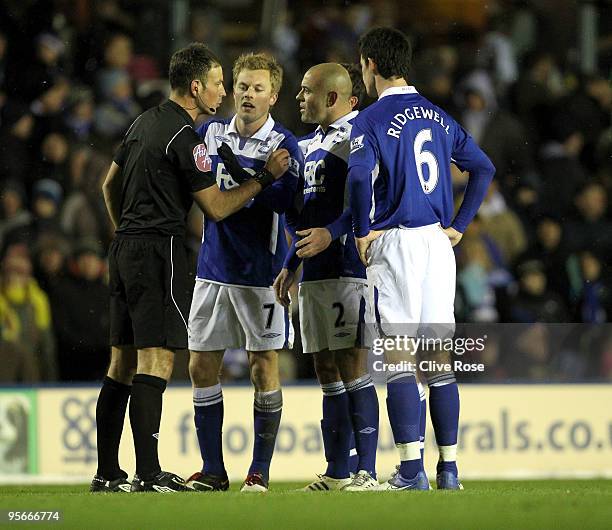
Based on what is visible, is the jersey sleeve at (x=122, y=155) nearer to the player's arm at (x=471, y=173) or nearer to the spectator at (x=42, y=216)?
the player's arm at (x=471, y=173)

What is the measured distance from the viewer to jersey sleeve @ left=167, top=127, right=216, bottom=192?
548 cm

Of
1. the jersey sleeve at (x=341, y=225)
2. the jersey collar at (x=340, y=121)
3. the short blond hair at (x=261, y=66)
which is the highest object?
the short blond hair at (x=261, y=66)

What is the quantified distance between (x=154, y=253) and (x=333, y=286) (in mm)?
974

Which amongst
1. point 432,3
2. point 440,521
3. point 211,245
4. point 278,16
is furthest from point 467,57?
point 440,521

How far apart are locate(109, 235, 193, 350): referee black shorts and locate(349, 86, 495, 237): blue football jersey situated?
0.81m

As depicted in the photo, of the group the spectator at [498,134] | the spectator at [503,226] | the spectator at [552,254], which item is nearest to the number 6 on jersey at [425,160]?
the spectator at [552,254]

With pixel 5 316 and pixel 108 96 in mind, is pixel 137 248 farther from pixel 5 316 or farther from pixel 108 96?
pixel 108 96

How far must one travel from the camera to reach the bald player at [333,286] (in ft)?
19.3

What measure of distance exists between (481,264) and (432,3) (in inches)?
147

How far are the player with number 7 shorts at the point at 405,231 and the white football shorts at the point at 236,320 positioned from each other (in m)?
0.63

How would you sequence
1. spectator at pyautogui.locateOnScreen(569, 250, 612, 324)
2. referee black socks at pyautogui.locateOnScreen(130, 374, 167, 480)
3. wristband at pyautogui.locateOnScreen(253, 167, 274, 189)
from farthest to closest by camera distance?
1. spectator at pyautogui.locateOnScreen(569, 250, 612, 324)
2. wristband at pyautogui.locateOnScreen(253, 167, 274, 189)
3. referee black socks at pyautogui.locateOnScreen(130, 374, 167, 480)

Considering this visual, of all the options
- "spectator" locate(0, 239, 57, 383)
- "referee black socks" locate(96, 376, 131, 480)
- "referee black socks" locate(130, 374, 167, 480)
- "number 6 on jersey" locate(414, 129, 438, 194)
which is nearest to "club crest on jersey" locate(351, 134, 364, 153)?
"number 6 on jersey" locate(414, 129, 438, 194)

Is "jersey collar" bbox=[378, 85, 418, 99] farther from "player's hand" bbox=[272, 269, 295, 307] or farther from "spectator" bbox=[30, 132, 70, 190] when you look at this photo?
"spectator" bbox=[30, 132, 70, 190]

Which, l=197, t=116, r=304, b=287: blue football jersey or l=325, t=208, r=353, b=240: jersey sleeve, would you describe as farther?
l=197, t=116, r=304, b=287: blue football jersey
